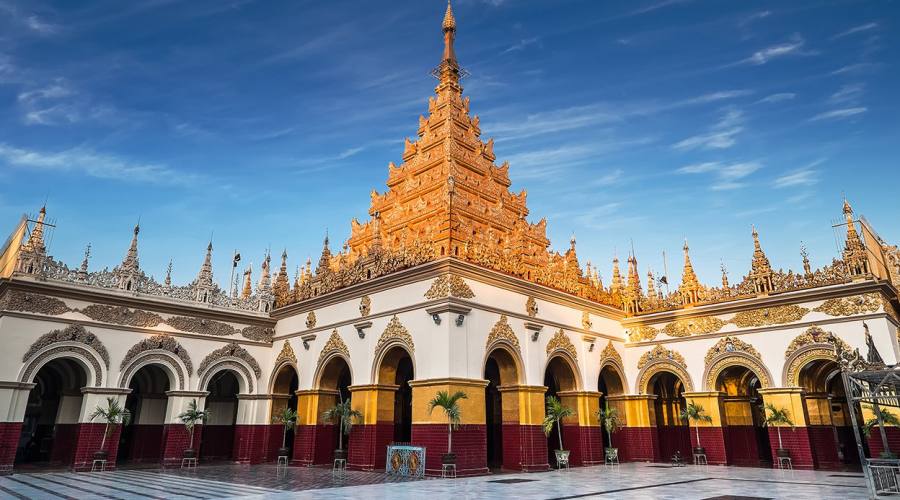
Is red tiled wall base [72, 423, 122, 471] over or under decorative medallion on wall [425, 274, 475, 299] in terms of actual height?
under

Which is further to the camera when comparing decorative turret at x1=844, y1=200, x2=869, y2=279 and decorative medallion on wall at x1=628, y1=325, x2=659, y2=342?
decorative medallion on wall at x1=628, y1=325, x2=659, y2=342

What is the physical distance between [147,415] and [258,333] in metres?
4.62

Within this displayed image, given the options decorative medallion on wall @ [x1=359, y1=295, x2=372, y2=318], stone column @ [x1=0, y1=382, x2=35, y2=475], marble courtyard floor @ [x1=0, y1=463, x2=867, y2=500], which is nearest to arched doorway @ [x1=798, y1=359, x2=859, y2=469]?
marble courtyard floor @ [x1=0, y1=463, x2=867, y2=500]

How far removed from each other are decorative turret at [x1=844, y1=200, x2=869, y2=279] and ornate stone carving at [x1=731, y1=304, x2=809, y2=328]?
1.68 metres

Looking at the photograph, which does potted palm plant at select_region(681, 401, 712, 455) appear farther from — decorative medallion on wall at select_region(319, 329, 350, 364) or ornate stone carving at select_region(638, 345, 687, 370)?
decorative medallion on wall at select_region(319, 329, 350, 364)

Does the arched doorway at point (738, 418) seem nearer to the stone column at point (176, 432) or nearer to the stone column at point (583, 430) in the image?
the stone column at point (583, 430)

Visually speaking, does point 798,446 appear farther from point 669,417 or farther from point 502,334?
point 502,334

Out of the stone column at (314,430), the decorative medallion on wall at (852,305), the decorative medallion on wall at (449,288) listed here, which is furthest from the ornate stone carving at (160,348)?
the decorative medallion on wall at (852,305)

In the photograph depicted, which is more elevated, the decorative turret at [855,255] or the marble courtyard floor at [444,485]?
the decorative turret at [855,255]

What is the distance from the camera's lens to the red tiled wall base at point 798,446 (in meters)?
16.7

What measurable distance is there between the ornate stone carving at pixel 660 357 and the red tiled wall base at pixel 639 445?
2179 mm

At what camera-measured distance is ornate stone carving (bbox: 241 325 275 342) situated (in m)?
20.9

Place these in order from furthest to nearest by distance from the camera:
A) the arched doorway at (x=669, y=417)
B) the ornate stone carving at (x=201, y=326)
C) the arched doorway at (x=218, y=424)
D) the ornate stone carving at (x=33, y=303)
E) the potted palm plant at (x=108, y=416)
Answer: the arched doorway at (x=218, y=424) → the arched doorway at (x=669, y=417) → the ornate stone carving at (x=201, y=326) → the potted palm plant at (x=108, y=416) → the ornate stone carving at (x=33, y=303)

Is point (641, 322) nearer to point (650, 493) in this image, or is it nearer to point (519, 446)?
point (519, 446)
